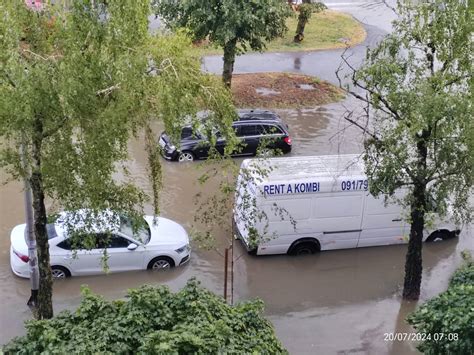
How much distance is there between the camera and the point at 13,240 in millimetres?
13180

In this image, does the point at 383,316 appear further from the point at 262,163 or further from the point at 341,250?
the point at 262,163

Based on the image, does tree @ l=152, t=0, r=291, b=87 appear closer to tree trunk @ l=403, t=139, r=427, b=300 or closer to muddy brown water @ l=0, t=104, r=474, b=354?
muddy brown water @ l=0, t=104, r=474, b=354

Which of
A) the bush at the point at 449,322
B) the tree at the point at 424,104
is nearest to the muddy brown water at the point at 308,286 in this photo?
the tree at the point at 424,104

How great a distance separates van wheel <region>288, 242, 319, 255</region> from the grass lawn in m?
13.9

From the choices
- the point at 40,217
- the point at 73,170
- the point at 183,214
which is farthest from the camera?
the point at 183,214

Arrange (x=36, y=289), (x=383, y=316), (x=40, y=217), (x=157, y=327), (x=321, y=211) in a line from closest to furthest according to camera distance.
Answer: (x=157, y=327) < (x=40, y=217) < (x=36, y=289) < (x=383, y=316) < (x=321, y=211)

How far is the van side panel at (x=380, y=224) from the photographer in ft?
46.9

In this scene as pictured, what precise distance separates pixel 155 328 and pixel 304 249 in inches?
282

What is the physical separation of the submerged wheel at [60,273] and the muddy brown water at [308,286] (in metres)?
0.18

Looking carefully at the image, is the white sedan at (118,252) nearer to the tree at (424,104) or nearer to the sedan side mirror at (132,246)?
the sedan side mirror at (132,246)

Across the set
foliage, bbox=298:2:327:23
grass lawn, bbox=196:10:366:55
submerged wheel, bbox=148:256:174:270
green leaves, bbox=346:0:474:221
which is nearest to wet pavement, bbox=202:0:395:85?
grass lawn, bbox=196:10:366:55

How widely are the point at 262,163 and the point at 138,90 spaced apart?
16.8 ft

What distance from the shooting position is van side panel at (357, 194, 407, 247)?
14.3 m

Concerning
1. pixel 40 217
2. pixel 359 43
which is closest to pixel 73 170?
pixel 40 217
